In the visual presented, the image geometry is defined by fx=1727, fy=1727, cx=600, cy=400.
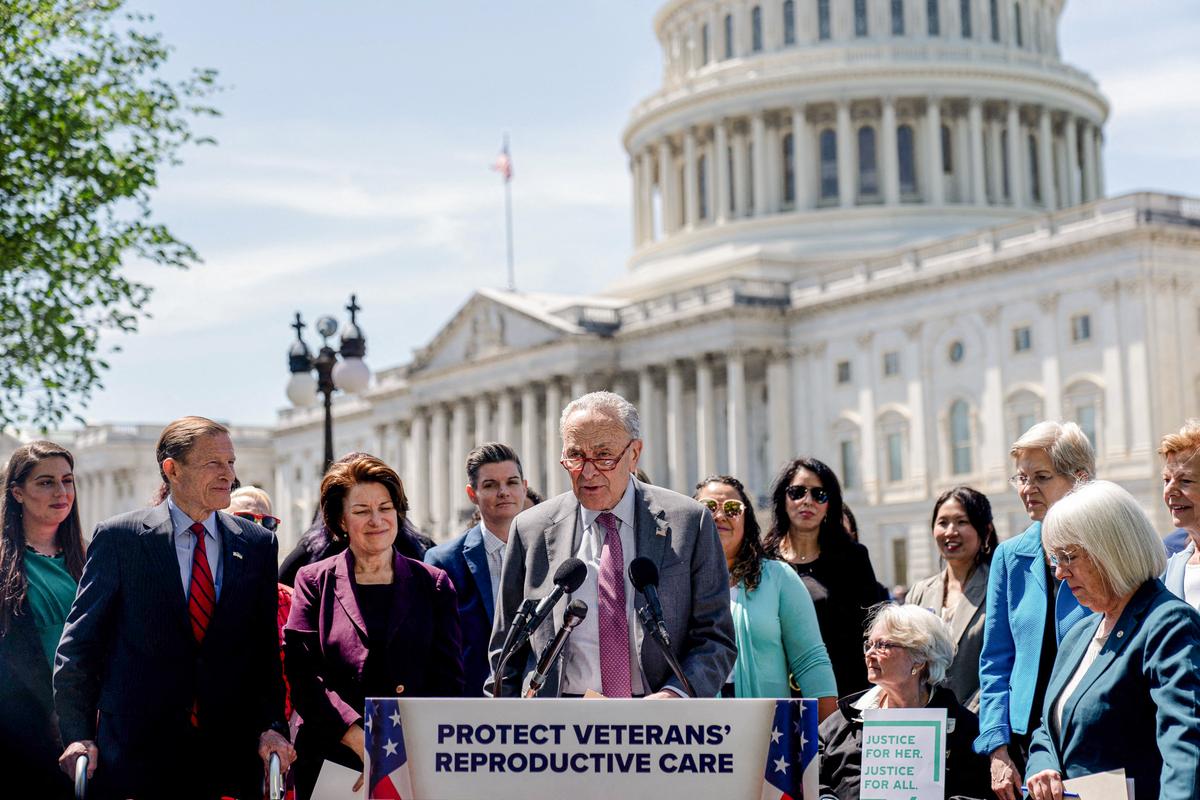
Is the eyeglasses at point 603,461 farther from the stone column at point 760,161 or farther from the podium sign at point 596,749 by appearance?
the stone column at point 760,161

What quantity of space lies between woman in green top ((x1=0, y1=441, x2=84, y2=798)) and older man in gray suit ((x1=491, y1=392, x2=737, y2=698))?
2.76m

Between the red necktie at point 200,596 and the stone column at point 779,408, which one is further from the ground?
the stone column at point 779,408

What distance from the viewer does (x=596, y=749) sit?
5.70 meters

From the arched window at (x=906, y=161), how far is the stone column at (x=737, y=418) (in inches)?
589

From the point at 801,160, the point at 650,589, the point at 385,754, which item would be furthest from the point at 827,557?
the point at 801,160

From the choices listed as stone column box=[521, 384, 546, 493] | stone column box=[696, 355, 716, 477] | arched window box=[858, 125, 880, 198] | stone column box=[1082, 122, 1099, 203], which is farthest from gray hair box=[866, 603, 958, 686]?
stone column box=[1082, 122, 1099, 203]

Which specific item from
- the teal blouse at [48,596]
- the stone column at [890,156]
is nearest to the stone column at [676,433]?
the stone column at [890,156]

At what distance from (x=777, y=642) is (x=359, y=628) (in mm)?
2432

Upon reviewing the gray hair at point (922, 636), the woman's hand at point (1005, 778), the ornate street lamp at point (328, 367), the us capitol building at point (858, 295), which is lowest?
the woman's hand at point (1005, 778)

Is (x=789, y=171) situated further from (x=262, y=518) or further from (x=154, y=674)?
(x=154, y=674)

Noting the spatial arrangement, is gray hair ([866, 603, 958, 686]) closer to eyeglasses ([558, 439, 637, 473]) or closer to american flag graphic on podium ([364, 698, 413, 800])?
eyeglasses ([558, 439, 637, 473])

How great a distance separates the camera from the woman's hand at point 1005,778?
7.61 m

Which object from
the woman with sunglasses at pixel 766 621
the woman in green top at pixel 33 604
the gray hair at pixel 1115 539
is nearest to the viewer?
the gray hair at pixel 1115 539

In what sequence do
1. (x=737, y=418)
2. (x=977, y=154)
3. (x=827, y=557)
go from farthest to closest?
(x=977, y=154), (x=737, y=418), (x=827, y=557)
